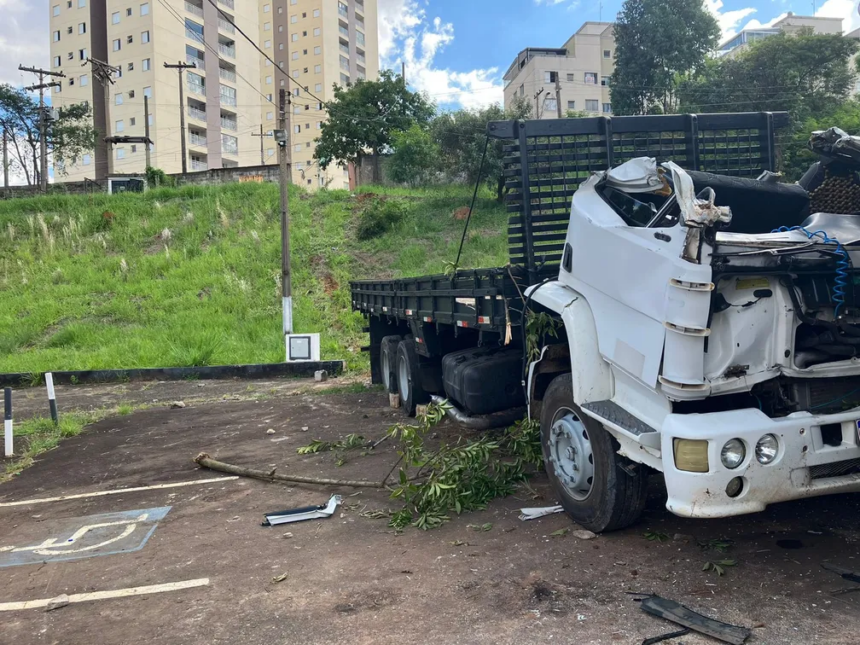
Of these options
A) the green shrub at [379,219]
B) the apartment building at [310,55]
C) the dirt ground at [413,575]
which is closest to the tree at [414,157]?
the green shrub at [379,219]

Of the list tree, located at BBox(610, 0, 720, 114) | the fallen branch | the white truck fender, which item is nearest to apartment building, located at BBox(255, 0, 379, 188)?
tree, located at BBox(610, 0, 720, 114)

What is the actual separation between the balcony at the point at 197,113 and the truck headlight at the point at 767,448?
193ft

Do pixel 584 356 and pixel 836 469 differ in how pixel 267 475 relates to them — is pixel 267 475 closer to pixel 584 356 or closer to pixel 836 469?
pixel 584 356

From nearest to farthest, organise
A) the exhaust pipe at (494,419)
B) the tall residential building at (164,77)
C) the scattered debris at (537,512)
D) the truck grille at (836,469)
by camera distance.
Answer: the truck grille at (836,469)
the scattered debris at (537,512)
the exhaust pipe at (494,419)
the tall residential building at (164,77)

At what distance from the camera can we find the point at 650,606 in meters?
3.30

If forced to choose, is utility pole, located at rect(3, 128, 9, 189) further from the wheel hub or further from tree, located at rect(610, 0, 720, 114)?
the wheel hub

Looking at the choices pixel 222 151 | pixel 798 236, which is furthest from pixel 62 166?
pixel 798 236

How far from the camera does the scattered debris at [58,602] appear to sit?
12.9 ft

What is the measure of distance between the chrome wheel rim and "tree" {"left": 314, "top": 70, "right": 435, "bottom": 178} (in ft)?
119

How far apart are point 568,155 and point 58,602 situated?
4.64 metres

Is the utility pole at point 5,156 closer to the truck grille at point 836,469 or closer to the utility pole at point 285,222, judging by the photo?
the utility pole at point 285,222

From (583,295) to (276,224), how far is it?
77.0ft

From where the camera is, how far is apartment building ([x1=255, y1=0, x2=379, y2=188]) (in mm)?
75250

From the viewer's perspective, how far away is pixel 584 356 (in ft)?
13.1
